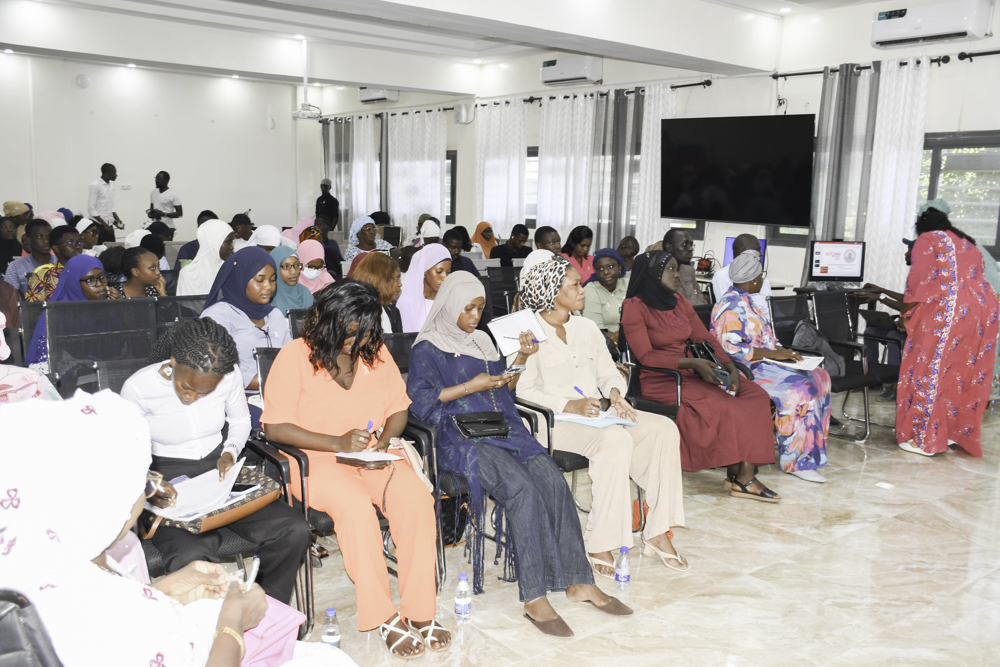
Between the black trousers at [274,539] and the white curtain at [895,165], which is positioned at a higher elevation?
the white curtain at [895,165]

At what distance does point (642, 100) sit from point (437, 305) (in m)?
6.85

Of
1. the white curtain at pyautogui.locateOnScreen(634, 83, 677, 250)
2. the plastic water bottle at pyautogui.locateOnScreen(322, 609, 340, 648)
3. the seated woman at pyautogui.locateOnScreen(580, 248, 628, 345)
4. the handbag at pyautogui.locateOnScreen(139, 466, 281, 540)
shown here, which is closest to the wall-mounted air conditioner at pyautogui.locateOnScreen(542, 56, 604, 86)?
the white curtain at pyautogui.locateOnScreen(634, 83, 677, 250)

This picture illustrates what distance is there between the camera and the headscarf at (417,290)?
4551 millimetres

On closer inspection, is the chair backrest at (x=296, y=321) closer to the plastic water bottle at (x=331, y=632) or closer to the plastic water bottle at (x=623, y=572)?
the plastic water bottle at (x=331, y=632)

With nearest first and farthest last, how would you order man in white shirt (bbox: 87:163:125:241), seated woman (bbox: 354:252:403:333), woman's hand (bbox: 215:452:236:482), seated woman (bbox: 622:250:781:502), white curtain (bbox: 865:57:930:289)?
1. woman's hand (bbox: 215:452:236:482)
2. seated woman (bbox: 622:250:781:502)
3. seated woman (bbox: 354:252:403:333)
4. white curtain (bbox: 865:57:930:289)
5. man in white shirt (bbox: 87:163:125:241)

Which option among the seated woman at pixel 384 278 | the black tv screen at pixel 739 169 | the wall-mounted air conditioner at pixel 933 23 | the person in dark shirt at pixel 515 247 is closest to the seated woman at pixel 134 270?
the seated woman at pixel 384 278

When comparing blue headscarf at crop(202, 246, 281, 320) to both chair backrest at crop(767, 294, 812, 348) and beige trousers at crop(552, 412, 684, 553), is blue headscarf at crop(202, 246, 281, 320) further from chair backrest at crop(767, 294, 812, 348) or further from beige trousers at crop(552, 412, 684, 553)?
chair backrest at crop(767, 294, 812, 348)

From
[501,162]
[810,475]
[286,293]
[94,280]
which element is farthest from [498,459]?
[501,162]

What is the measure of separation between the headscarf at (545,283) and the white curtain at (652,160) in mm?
5874

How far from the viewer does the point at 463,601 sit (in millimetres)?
2963

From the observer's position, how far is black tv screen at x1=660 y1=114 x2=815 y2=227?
7773 mm

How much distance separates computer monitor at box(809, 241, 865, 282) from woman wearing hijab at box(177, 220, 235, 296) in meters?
5.05

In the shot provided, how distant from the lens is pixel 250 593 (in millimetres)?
1622

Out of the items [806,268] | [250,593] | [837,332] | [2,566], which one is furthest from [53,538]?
[806,268]
